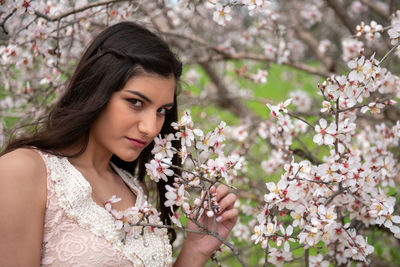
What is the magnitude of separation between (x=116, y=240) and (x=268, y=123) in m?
1.85

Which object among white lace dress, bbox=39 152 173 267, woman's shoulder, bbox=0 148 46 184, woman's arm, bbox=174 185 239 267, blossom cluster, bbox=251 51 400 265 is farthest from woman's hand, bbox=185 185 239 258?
woman's shoulder, bbox=0 148 46 184

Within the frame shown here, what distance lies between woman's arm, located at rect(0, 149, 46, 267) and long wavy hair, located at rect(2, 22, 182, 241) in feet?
0.58

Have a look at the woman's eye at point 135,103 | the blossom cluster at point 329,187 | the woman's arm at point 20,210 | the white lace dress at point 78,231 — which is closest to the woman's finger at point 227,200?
the blossom cluster at point 329,187

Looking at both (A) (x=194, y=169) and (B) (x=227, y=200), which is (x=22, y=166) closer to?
(A) (x=194, y=169)

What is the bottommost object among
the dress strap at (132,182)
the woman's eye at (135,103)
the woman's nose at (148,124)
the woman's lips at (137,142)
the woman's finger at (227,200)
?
the dress strap at (132,182)

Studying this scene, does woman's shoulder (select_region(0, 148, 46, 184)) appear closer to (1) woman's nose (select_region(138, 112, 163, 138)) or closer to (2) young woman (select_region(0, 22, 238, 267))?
(2) young woman (select_region(0, 22, 238, 267))

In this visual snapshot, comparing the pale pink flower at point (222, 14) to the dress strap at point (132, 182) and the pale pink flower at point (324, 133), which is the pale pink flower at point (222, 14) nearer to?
the pale pink flower at point (324, 133)

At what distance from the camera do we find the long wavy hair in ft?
4.85

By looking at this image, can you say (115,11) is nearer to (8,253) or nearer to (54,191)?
(54,191)

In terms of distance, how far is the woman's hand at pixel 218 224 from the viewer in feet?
5.24

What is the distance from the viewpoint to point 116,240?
4.68 feet

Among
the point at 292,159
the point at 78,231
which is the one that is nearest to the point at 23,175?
the point at 78,231

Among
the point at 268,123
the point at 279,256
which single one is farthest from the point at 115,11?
the point at 279,256

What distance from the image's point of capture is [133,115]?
145 cm
